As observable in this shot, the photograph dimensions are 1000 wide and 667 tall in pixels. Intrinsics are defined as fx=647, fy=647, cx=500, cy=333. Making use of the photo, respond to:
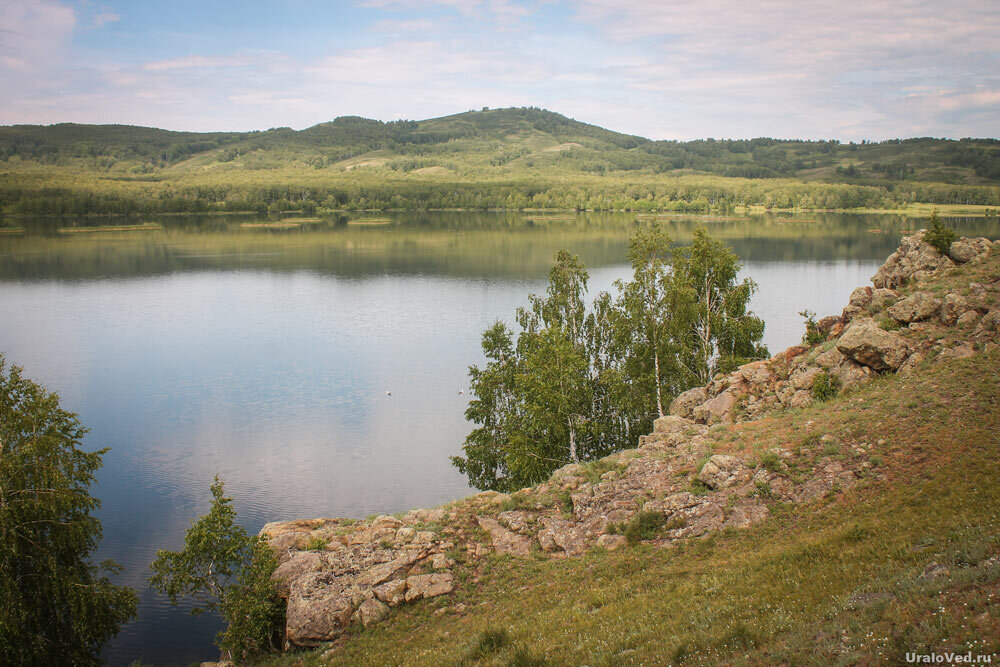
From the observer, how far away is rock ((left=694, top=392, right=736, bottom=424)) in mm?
24391

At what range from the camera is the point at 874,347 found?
22078 millimetres

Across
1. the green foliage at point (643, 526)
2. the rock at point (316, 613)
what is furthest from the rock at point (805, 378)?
the rock at point (316, 613)

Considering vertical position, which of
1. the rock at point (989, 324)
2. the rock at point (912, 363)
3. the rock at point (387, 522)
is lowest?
the rock at point (387, 522)

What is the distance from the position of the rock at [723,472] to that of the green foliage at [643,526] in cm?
178

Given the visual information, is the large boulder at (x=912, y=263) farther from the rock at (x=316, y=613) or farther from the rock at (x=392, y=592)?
the rock at (x=316, y=613)

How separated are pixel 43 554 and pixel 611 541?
50.0ft

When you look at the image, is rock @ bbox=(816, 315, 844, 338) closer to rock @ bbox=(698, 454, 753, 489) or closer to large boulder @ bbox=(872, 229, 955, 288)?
large boulder @ bbox=(872, 229, 955, 288)

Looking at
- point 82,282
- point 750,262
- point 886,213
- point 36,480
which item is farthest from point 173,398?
point 886,213

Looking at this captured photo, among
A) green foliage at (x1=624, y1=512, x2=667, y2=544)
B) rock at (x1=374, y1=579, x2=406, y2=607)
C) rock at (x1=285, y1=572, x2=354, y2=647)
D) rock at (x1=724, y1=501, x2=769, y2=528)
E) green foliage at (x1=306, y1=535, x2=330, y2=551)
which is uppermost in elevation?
rock at (x1=724, y1=501, x2=769, y2=528)

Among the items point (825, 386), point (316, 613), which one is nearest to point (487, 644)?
point (316, 613)

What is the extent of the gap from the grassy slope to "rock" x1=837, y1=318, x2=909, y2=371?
2.00 m

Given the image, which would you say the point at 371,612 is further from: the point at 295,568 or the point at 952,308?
the point at 952,308

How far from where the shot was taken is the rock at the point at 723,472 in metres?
17.8

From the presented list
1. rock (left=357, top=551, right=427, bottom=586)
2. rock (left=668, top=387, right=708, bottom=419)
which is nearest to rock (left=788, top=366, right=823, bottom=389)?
rock (left=668, top=387, right=708, bottom=419)
